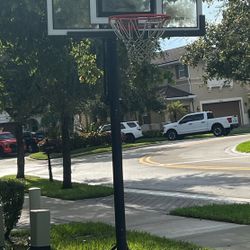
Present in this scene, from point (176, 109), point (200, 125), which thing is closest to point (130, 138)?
point (200, 125)

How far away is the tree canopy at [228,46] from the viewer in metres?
19.5

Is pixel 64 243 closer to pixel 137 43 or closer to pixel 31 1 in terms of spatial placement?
pixel 137 43

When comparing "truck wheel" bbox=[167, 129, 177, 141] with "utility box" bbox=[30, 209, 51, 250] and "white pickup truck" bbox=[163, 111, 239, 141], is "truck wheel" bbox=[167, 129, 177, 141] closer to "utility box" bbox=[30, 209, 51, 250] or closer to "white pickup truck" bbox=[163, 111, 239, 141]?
"white pickup truck" bbox=[163, 111, 239, 141]

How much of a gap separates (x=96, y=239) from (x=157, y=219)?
236 cm

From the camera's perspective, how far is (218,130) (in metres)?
40.9

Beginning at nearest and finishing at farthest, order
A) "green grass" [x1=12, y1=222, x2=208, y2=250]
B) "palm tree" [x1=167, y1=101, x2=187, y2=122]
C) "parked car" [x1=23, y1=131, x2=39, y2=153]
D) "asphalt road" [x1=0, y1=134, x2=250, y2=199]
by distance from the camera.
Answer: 1. "green grass" [x1=12, y1=222, x2=208, y2=250]
2. "asphalt road" [x1=0, y1=134, x2=250, y2=199]
3. "parked car" [x1=23, y1=131, x2=39, y2=153]
4. "palm tree" [x1=167, y1=101, x2=187, y2=122]

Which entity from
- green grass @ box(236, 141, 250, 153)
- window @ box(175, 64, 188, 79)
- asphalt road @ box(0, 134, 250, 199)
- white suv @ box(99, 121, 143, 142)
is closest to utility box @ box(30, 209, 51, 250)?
asphalt road @ box(0, 134, 250, 199)

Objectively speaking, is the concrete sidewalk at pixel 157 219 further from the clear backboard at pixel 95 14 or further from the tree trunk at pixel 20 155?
the tree trunk at pixel 20 155

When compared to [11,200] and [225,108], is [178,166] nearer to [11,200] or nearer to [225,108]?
[11,200]

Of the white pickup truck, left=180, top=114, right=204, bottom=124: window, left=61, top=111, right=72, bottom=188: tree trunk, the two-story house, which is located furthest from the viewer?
the two-story house

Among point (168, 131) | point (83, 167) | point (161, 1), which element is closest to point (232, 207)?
point (161, 1)

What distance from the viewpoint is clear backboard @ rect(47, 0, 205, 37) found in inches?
248

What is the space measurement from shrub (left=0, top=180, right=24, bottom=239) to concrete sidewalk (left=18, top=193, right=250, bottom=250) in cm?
197

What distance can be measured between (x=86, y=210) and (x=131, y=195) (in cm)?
254
